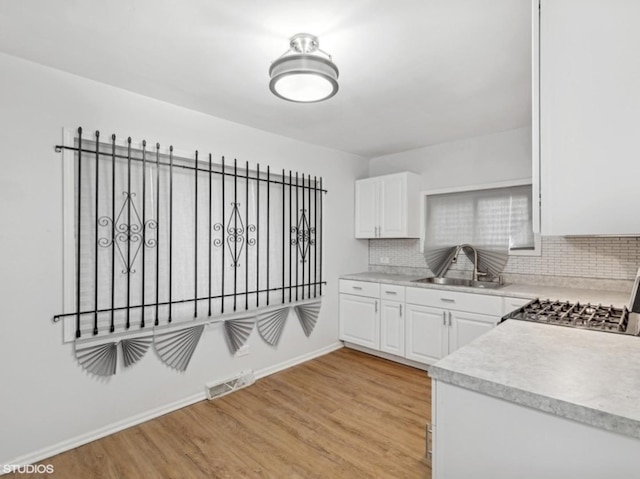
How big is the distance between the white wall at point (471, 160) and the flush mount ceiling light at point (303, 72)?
2311mm

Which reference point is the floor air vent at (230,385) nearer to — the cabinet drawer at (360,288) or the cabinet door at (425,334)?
the cabinet drawer at (360,288)

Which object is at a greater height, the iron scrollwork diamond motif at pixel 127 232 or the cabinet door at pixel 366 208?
the cabinet door at pixel 366 208

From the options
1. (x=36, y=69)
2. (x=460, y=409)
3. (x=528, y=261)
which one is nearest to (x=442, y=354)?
(x=528, y=261)

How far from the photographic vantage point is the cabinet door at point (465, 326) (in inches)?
116

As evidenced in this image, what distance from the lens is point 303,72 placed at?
1737 mm

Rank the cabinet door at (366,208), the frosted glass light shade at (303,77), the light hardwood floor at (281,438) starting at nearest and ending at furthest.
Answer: the frosted glass light shade at (303,77) → the light hardwood floor at (281,438) → the cabinet door at (366,208)

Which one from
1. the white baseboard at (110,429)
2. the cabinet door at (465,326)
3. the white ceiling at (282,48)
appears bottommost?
the white baseboard at (110,429)

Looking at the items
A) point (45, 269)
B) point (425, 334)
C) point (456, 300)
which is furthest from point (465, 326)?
point (45, 269)

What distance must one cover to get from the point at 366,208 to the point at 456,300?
1.60 m

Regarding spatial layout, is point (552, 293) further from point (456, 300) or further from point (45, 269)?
point (45, 269)

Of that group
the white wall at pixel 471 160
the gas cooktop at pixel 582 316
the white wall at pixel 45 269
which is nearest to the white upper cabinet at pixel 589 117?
the gas cooktop at pixel 582 316

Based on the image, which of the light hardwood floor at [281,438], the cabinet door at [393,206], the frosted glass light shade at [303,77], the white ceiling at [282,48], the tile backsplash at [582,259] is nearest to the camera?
the white ceiling at [282,48]

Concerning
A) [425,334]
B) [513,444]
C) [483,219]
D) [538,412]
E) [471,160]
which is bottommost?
[425,334]

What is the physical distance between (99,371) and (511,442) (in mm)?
2481
